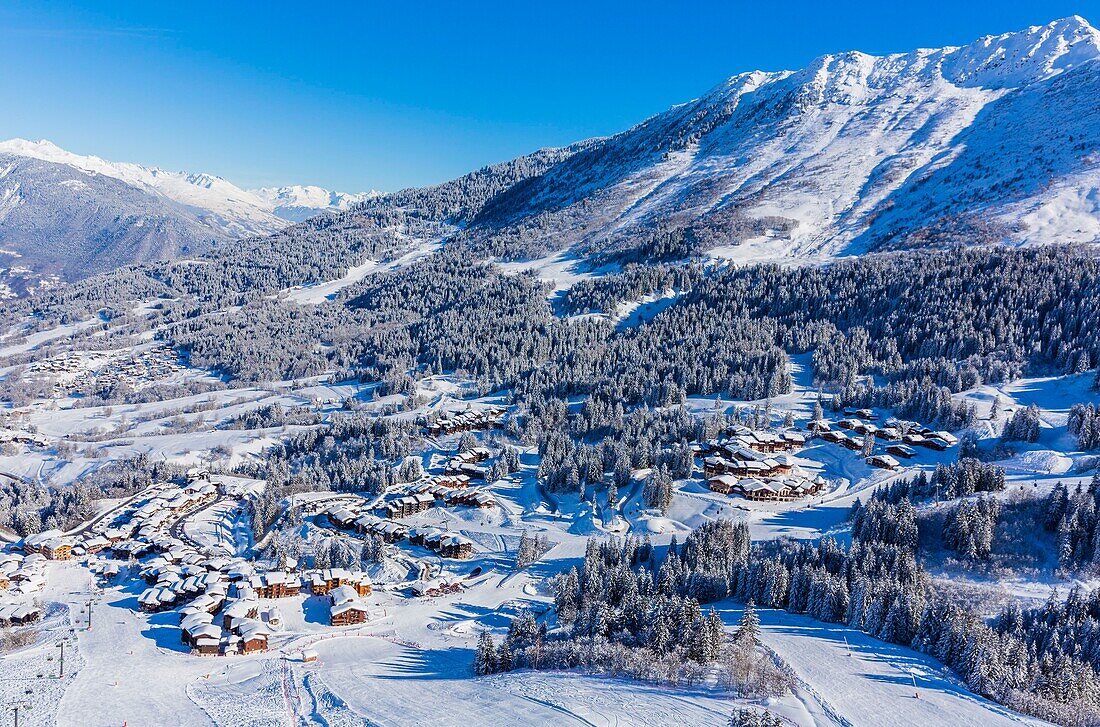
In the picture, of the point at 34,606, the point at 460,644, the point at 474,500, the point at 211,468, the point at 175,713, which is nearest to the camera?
the point at 175,713

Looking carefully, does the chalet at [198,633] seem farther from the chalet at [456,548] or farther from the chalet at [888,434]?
the chalet at [888,434]

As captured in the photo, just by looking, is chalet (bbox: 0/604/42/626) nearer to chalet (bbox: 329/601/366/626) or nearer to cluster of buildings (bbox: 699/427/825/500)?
chalet (bbox: 329/601/366/626)

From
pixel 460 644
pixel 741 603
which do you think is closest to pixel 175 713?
pixel 460 644

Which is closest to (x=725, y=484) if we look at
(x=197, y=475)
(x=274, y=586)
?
(x=274, y=586)

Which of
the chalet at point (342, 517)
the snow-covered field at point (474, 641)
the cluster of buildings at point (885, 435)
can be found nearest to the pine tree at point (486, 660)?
the snow-covered field at point (474, 641)

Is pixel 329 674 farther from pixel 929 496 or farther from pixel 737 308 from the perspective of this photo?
pixel 737 308

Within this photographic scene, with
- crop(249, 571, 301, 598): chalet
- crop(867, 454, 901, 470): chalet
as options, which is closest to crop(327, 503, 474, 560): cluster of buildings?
crop(249, 571, 301, 598): chalet
